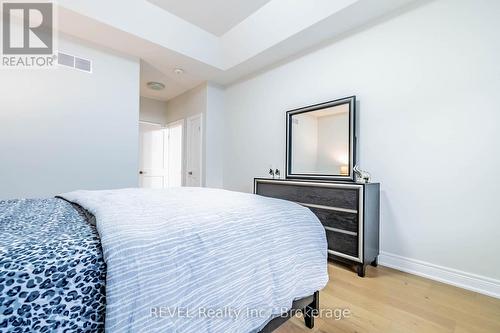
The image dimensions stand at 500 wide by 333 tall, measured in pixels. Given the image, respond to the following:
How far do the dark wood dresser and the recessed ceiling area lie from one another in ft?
7.76

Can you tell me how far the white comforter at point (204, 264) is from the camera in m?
0.68

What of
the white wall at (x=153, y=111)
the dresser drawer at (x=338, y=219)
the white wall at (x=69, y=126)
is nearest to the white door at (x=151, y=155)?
the white wall at (x=153, y=111)

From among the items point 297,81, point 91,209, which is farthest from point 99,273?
point 297,81

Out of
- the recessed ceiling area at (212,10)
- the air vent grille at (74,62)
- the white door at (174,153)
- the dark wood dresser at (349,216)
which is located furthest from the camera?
the white door at (174,153)

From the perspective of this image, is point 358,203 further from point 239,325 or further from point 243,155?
point 243,155

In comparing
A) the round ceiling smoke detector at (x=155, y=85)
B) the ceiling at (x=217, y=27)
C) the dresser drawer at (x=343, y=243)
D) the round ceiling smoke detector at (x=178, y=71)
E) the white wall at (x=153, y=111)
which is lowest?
the dresser drawer at (x=343, y=243)

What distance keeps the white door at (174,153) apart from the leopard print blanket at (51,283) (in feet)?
14.3

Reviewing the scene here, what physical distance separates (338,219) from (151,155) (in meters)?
4.44

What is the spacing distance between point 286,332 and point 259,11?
3433mm

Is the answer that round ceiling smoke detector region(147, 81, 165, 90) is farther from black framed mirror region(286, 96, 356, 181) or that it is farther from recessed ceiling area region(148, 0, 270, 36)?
black framed mirror region(286, 96, 356, 181)

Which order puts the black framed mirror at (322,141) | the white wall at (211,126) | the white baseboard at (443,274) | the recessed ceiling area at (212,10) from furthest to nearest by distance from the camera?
the white wall at (211,126), the recessed ceiling area at (212,10), the black framed mirror at (322,141), the white baseboard at (443,274)

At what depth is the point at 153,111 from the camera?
5.29 metres

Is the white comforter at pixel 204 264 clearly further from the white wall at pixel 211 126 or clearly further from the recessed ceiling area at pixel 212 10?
the white wall at pixel 211 126

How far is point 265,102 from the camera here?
3.62m
